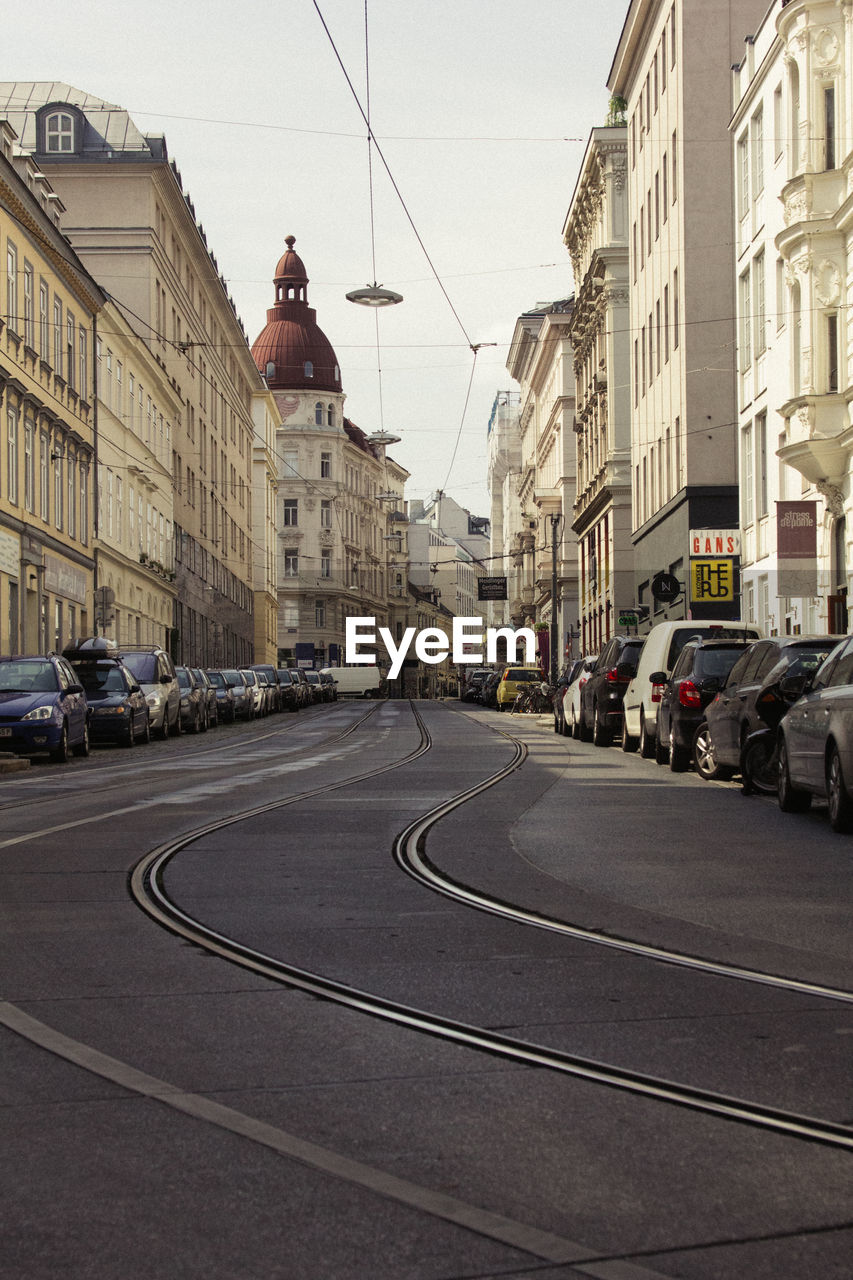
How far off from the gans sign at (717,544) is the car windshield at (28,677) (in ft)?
65.3

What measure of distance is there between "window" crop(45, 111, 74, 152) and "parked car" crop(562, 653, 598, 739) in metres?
37.5

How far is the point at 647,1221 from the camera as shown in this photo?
11.8 ft

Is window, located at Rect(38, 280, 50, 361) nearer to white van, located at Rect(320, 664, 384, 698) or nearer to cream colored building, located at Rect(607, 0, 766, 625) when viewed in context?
cream colored building, located at Rect(607, 0, 766, 625)

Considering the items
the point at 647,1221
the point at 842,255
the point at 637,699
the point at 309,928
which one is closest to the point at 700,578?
the point at 842,255

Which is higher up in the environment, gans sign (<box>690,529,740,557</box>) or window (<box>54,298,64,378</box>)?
window (<box>54,298,64,378</box>)

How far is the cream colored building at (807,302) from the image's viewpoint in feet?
101

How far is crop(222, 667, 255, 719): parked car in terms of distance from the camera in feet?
161

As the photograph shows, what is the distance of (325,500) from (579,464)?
54838 millimetres

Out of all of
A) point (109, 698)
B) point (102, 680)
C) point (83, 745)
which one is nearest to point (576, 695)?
point (109, 698)

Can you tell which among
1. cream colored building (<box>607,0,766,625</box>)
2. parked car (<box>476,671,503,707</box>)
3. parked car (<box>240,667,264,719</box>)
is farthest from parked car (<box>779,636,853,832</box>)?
parked car (<box>476,671,503,707</box>)

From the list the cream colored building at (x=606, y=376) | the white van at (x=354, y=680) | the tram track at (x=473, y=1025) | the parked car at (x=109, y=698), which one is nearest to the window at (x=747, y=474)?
the parked car at (x=109, y=698)

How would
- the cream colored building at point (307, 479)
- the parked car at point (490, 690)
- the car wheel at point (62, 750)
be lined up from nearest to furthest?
the car wheel at point (62, 750)
the parked car at point (490, 690)
the cream colored building at point (307, 479)

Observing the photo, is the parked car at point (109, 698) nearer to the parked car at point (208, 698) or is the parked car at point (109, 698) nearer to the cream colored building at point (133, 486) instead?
the parked car at point (208, 698)

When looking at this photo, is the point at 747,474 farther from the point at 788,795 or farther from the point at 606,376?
the point at 788,795
